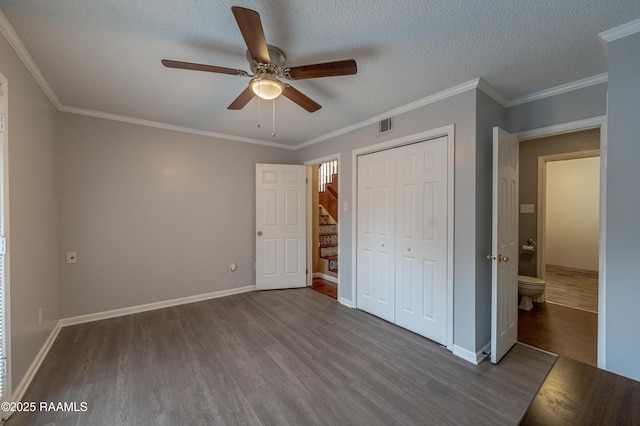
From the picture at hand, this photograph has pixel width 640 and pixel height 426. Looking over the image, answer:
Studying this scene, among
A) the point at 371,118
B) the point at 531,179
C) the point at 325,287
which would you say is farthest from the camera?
the point at 325,287

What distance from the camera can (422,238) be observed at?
2680 mm

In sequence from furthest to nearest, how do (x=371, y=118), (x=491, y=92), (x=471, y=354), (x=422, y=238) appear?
(x=371, y=118)
(x=422, y=238)
(x=491, y=92)
(x=471, y=354)

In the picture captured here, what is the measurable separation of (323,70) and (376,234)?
202cm

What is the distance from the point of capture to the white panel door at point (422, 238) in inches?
98.7

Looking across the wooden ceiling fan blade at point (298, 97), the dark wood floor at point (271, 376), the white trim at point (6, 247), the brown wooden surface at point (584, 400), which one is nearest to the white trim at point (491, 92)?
the wooden ceiling fan blade at point (298, 97)

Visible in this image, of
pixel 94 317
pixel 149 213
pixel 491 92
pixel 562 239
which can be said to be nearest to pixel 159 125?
pixel 149 213

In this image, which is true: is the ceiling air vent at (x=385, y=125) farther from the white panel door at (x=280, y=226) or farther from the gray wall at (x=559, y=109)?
the white panel door at (x=280, y=226)

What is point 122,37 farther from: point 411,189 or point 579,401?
point 579,401

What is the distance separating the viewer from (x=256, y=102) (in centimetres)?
272

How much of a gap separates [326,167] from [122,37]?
465cm

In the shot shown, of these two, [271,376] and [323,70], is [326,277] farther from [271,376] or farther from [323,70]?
[323,70]

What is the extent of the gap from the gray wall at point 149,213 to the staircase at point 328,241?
1464 mm

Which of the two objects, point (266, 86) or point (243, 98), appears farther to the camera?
point (243, 98)

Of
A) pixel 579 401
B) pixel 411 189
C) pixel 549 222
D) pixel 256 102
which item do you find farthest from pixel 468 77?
pixel 549 222
